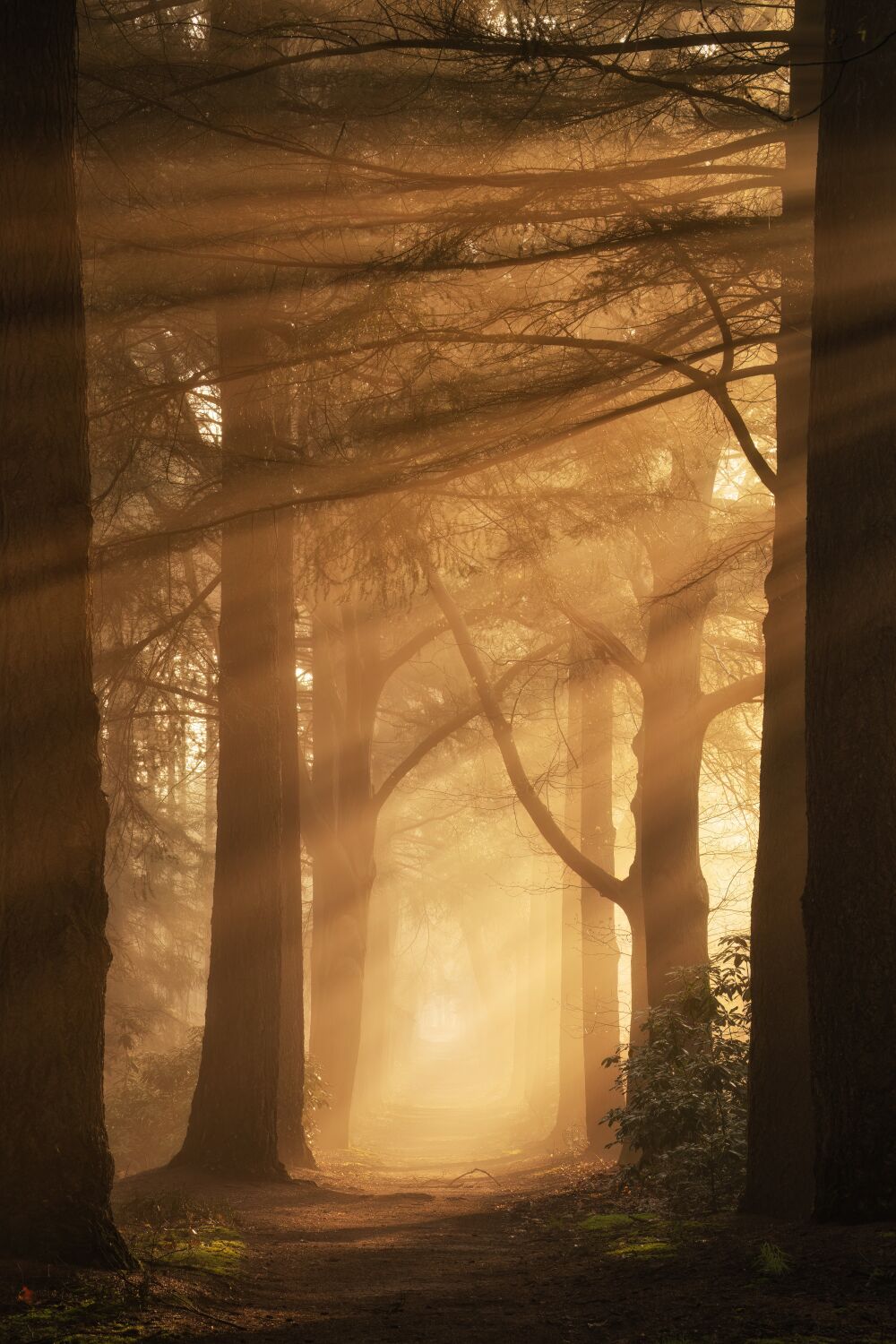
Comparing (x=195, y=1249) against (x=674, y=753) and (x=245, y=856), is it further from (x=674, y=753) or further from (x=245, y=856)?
(x=674, y=753)

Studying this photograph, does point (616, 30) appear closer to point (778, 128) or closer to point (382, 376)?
point (778, 128)

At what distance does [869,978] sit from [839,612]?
1.79m

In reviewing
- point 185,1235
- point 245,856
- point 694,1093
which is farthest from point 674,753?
point 185,1235

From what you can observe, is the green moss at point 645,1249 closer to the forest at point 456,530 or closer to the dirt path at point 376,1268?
the forest at point 456,530

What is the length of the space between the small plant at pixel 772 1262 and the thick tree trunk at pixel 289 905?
756 centimetres

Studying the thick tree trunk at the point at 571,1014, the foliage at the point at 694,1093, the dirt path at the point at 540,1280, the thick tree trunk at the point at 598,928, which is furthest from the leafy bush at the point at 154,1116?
the foliage at the point at 694,1093

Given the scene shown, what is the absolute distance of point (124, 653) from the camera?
468 inches

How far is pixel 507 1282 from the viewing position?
6.49 m

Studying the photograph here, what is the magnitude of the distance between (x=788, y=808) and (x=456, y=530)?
183 inches

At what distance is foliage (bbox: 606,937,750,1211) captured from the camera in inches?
348

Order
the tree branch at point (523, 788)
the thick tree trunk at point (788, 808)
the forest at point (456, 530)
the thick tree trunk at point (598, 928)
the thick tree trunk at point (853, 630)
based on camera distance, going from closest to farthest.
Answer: the forest at point (456, 530) → the thick tree trunk at point (853, 630) → the thick tree trunk at point (788, 808) → the tree branch at point (523, 788) → the thick tree trunk at point (598, 928)

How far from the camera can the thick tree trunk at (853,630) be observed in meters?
5.71

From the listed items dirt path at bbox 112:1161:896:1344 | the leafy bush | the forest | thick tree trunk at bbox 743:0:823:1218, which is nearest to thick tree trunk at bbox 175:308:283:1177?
the forest

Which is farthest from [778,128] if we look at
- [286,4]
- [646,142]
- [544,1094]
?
[544,1094]
